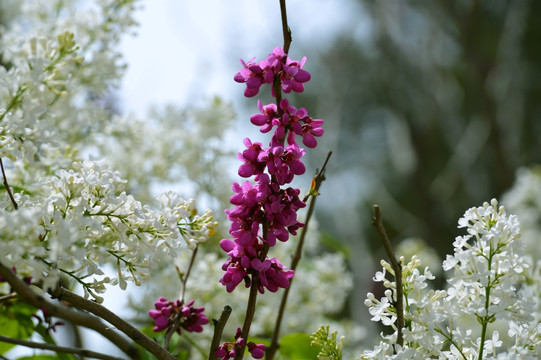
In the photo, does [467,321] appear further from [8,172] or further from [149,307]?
[8,172]

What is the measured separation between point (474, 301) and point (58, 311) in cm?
38

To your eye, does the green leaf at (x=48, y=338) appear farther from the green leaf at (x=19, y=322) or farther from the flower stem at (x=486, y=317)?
the flower stem at (x=486, y=317)

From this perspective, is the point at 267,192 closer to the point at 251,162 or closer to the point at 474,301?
the point at 251,162

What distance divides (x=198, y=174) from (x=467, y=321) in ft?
2.92

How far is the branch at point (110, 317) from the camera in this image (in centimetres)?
47

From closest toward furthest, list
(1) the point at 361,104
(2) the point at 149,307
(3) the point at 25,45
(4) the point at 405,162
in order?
Result: (3) the point at 25,45
(2) the point at 149,307
(4) the point at 405,162
(1) the point at 361,104

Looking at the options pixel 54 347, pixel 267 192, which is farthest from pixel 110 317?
pixel 267 192

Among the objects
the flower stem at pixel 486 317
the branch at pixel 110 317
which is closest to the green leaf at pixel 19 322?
the branch at pixel 110 317

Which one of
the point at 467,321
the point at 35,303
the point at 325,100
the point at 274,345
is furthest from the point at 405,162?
the point at 35,303

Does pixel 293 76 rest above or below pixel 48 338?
above

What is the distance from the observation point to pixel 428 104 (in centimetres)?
296

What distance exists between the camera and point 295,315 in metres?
1.43

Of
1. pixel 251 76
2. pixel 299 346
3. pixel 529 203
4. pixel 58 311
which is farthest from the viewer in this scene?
pixel 529 203

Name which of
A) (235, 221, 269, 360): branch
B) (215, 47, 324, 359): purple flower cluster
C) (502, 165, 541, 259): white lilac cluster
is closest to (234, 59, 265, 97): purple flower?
(215, 47, 324, 359): purple flower cluster
